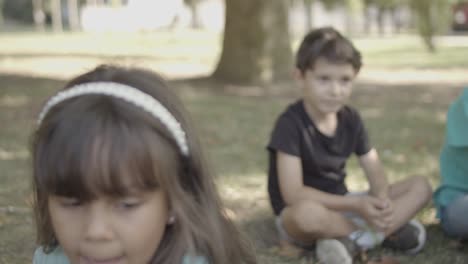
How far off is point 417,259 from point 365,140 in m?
0.63

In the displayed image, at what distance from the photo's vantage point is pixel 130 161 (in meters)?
1.64

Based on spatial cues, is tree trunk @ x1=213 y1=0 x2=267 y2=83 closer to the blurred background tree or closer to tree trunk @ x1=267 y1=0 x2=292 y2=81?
the blurred background tree

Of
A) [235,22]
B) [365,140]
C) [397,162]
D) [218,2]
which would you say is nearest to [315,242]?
[365,140]

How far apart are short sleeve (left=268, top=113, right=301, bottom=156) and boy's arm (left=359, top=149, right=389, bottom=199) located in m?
0.40

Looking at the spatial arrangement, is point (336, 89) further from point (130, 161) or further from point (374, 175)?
point (130, 161)

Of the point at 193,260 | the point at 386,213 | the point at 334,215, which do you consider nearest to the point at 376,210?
the point at 386,213

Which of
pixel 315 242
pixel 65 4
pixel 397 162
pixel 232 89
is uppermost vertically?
pixel 315 242

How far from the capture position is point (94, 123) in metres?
1.65

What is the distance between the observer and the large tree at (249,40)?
10.8 metres

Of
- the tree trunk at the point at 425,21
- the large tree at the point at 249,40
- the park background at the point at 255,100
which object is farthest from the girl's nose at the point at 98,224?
the tree trunk at the point at 425,21

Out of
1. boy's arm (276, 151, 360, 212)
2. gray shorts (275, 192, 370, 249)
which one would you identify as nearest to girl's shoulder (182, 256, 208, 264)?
boy's arm (276, 151, 360, 212)

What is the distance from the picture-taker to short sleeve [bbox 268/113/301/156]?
125 inches

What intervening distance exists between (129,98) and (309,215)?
4.96 feet

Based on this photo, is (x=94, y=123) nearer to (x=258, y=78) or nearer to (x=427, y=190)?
(x=427, y=190)
